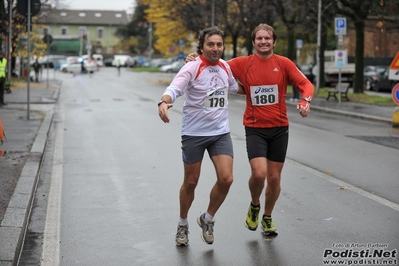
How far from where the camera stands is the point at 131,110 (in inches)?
1015

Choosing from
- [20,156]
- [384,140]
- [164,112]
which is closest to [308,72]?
[384,140]

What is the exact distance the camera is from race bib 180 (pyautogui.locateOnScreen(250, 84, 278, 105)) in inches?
291

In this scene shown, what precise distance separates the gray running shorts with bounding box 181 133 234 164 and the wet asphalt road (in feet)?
2.66

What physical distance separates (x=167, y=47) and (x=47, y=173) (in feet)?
197

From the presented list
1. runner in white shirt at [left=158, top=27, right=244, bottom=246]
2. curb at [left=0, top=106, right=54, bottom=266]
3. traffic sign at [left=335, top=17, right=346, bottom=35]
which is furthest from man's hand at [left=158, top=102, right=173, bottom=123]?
traffic sign at [left=335, top=17, right=346, bottom=35]

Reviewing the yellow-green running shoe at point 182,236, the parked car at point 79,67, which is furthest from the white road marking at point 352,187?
the parked car at point 79,67

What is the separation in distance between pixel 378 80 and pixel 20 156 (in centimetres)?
3087

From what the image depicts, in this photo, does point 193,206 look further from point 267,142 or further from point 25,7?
point 25,7

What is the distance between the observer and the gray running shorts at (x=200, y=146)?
7047 mm

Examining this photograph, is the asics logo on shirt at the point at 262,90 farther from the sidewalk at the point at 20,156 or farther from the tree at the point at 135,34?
the tree at the point at 135,34

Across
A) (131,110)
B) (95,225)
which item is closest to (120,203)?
(95,225)

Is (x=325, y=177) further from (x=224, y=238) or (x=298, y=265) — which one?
(x=298, y=265)

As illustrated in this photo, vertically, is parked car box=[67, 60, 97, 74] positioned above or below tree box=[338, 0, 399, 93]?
below

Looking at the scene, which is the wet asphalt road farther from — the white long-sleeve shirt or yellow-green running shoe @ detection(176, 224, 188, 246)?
the white long-sleeve shirt
